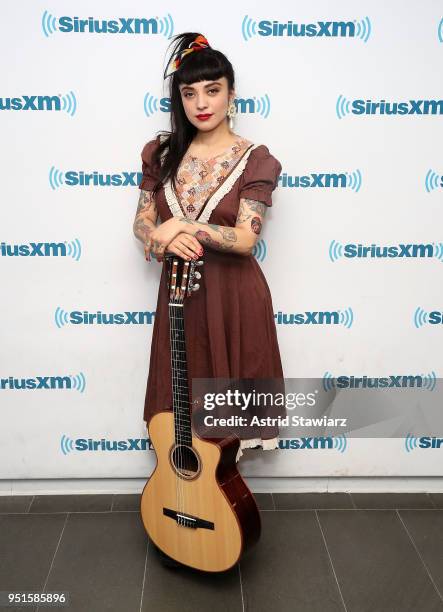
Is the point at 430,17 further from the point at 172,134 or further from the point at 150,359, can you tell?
the point at 150,359

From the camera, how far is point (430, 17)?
7.12ft

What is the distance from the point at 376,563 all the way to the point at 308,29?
74.2 inches

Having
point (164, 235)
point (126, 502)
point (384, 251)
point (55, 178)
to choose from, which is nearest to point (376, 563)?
point (126, 502)

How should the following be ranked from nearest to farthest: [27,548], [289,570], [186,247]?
[186,247], [289,570], [27,548]

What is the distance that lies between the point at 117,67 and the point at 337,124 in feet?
2.67

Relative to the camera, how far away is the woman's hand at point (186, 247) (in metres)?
1.87

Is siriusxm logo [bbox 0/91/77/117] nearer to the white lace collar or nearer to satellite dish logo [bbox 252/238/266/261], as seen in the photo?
the white lace collar

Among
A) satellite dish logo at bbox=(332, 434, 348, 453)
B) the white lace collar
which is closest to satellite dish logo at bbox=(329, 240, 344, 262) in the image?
the white lace collar

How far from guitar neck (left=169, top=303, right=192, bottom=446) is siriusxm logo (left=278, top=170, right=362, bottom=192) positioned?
0.71m

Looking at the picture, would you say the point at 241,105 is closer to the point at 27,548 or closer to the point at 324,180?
the point at 324,180

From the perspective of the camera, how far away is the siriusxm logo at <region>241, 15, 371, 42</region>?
7.06ft

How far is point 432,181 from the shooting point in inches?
90.7

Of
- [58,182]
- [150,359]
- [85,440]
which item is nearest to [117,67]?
[58,182]

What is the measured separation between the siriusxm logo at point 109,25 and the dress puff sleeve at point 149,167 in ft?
1.24
